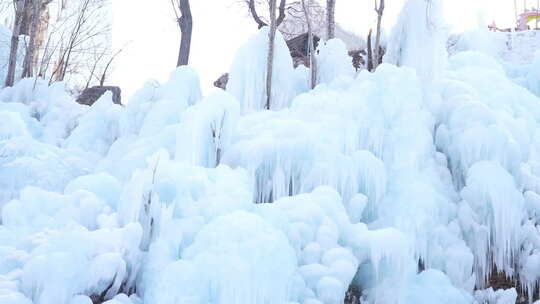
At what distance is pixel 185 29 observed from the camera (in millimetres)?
13805

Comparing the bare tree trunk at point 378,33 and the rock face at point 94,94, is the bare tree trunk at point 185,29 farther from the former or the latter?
the bare tree trunk at point 378,33

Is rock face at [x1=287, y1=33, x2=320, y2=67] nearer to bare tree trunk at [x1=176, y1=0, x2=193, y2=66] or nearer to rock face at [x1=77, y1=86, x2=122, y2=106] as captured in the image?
bare tree trunk at [x1=176, y1=0, x2=193, y2=66]

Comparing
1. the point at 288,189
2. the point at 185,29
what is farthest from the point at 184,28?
the point at 288,189

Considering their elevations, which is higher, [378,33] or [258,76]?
[378,33]

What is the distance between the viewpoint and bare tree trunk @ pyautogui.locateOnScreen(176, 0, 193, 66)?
44.7 feet

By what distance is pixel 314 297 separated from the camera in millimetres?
4938

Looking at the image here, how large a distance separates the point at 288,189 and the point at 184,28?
28.4 ft

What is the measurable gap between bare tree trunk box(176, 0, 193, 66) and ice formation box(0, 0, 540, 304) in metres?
5.03

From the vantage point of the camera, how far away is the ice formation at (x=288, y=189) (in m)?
4.72

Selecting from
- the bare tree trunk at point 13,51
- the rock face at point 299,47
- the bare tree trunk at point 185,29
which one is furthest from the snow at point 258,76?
the bare tree trunk at point 185,29

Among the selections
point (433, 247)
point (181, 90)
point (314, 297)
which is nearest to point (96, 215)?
point (314, 297)

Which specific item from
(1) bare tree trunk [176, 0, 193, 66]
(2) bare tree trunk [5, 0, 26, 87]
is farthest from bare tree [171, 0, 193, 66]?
(2) bare tree trunk [5, 0, 26, 87]

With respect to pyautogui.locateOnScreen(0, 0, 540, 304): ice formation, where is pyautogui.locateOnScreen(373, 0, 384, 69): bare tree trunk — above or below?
above

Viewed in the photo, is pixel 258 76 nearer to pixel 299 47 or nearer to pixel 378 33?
pixel 378 33
